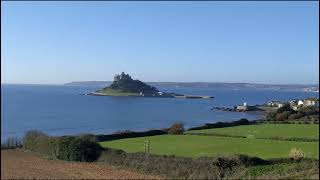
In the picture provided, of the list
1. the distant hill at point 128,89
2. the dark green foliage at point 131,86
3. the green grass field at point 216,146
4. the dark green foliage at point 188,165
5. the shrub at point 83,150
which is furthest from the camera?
the distant hill at point 128,89

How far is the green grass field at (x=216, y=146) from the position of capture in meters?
21.7

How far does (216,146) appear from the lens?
80.2 feet

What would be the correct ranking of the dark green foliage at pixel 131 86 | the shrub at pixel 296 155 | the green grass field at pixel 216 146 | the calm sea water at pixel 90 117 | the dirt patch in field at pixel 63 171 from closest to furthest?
the dirt patch in field at pixel 63 171, the shrub at pixel 296 155, the green grass field at pixel 216 146, the calm sea water at pixel 90 117, the dark green foliage at pixel 131 86

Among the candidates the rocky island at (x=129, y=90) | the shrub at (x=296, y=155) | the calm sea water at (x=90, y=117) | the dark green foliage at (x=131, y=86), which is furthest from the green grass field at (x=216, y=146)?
the rocky island at (x=129, y=90)

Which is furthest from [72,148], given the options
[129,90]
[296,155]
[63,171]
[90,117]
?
[129,90]

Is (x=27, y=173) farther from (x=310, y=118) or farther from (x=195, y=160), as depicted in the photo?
(x=310, y=118)

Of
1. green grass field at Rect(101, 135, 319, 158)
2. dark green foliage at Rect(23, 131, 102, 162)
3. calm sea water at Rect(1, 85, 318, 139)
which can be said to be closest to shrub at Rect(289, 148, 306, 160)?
green grass field at Rect(101, 135, 319, 158)

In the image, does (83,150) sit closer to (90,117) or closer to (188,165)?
(188,165)

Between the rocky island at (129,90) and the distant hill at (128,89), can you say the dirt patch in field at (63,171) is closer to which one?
the rocky island at (129,90)

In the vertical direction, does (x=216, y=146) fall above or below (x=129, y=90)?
below

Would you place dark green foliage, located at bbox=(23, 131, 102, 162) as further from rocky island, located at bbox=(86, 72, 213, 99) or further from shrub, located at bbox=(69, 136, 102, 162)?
rocky island, located at bbox=(86, 72, 213, 99)

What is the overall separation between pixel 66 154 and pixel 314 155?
11.7m

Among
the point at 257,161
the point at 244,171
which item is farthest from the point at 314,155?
the point at 244,171

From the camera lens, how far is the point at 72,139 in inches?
939
